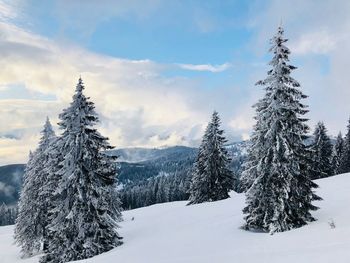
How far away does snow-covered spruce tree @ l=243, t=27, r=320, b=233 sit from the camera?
19281mm

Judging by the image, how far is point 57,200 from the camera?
25.5m

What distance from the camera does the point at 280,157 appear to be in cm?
1988

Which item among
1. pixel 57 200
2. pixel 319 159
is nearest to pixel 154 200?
A: pixel 319 159

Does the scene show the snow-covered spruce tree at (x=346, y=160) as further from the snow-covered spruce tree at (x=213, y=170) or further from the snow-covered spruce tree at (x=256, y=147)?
the snow-covered spruce tree at (x=256, y=147)

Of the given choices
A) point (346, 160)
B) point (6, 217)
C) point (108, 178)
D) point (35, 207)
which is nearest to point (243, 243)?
point (108, 178)

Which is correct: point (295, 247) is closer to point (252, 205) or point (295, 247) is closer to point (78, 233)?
point (252, 205)

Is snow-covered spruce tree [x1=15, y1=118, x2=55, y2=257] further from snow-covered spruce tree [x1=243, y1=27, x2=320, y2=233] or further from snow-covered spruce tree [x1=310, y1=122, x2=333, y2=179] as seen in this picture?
snow-covered spruce tree [x1=310, y1=122, x2=333, y2=179]

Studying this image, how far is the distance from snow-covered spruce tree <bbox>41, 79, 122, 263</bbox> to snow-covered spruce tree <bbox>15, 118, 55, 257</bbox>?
439 inches

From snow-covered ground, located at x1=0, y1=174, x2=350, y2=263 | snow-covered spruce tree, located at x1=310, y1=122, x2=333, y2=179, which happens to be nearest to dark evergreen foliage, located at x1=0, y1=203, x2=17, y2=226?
snow-covered spruce tree, located at x1=310, y1=122, x2=333, y2=179

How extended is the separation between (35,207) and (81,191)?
48.5 ft

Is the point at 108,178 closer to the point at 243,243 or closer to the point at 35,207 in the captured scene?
the point at 243,243

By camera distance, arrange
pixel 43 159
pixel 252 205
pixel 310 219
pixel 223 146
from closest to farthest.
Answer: pixel 310 219 < pixel 252 205 < pixel 43 159 < pixel 223 146

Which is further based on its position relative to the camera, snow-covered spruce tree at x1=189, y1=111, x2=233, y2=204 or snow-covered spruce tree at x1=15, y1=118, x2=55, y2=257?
snow-covered spruce tree at x1=189, y1=111, x2=233, y2=204

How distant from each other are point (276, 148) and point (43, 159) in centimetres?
2459
